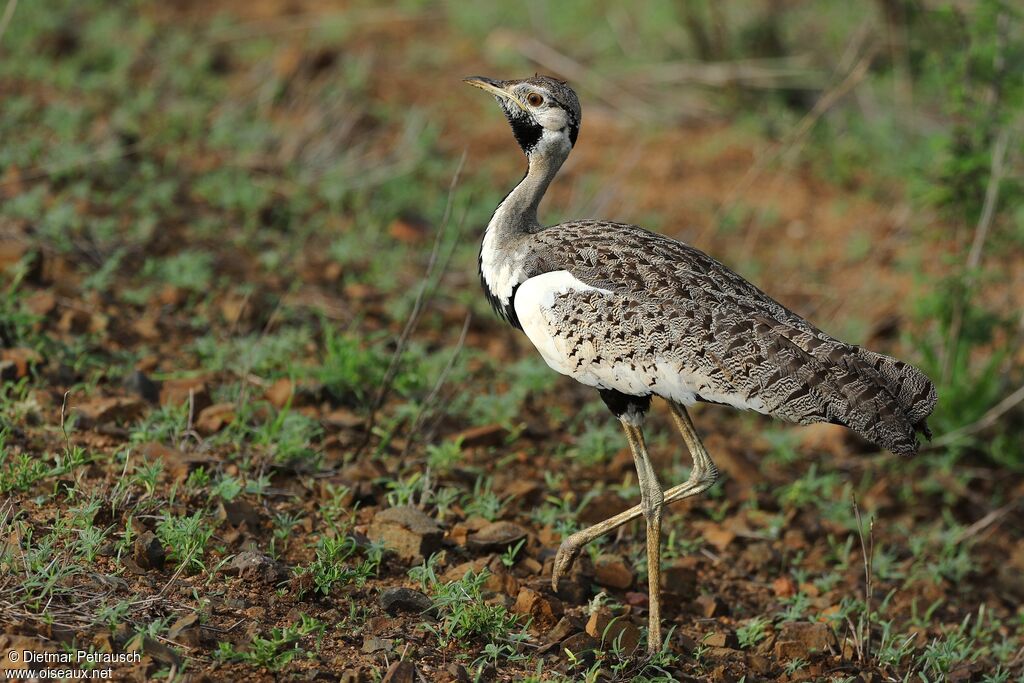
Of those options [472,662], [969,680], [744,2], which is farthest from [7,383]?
[744,2]

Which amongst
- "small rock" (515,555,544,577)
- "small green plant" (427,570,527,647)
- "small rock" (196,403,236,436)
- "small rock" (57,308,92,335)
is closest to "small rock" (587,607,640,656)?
"small green plant" (427,570,527,647)

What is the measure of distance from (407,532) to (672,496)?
917 mm

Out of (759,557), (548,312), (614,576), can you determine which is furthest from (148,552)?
(759,557)

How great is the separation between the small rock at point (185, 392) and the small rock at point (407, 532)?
893 mm

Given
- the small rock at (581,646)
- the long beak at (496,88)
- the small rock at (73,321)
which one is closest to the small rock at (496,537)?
the small rock at (581,646)

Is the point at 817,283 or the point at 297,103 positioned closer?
the point at 817,283

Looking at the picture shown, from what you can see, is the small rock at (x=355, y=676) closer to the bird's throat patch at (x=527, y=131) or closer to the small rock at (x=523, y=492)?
the small rock at (x=523, y=492)

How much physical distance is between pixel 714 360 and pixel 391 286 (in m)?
2.56

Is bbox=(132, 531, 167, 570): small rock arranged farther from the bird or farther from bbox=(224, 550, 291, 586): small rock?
the bird

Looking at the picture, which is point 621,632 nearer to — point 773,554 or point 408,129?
point 773,554

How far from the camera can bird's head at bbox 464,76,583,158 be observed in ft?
13.4

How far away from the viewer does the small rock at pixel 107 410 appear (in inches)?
166

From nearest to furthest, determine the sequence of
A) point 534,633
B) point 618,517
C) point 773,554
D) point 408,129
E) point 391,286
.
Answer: point 534,633
point 618,517
point 773,554
point 391,286
point 408,129

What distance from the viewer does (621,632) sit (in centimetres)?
365
